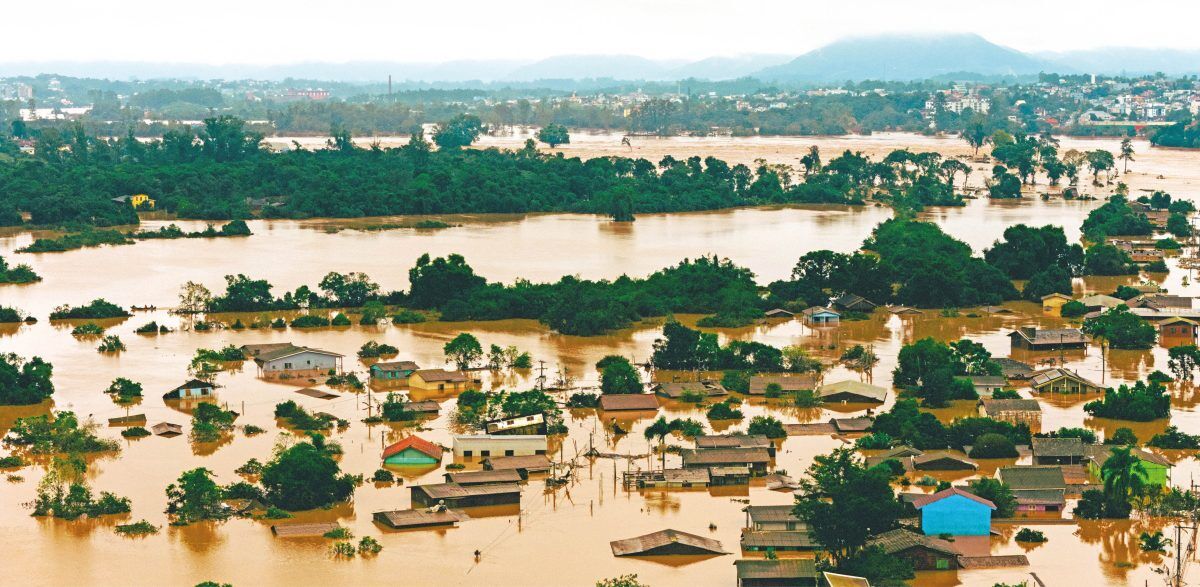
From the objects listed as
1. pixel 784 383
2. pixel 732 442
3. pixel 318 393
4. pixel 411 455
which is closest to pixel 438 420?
pixel 411 455

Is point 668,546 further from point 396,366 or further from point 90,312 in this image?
point 90,312

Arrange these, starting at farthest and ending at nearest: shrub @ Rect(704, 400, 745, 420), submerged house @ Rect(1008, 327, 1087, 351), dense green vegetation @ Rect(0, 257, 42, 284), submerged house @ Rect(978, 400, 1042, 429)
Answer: dense green vegetation @ Rect(0, 257, 42, 284) → submerged house @ Rect(1008, 327, 1087, 351) → shrub @ Rect(704, 400, 745, 420) → submerged house @ Rect(978, 400, 1042, 429)

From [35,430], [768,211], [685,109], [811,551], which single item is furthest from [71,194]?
[685,109]

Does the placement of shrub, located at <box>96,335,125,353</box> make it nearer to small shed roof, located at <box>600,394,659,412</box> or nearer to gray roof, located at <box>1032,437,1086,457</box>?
small shed roof, located at <box>600,394,659,412</box>

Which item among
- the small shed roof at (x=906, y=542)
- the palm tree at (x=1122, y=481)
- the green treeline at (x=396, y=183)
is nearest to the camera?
the small shed roof at (x=906, y=542)

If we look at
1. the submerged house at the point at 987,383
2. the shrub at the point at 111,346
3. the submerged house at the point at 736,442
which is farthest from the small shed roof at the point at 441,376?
the submerged house at the point at 987,383

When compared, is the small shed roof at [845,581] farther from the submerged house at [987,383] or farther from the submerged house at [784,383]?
the submerged house at [987,383]

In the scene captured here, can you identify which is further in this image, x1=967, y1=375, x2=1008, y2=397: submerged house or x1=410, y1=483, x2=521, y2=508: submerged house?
x1=967, y1=375, x2=1008, y2=397: submerged house

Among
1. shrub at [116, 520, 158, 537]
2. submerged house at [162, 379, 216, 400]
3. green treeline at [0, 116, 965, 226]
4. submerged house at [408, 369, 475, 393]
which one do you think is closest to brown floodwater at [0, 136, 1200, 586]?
shrub at [116, 520, 158, 537]
